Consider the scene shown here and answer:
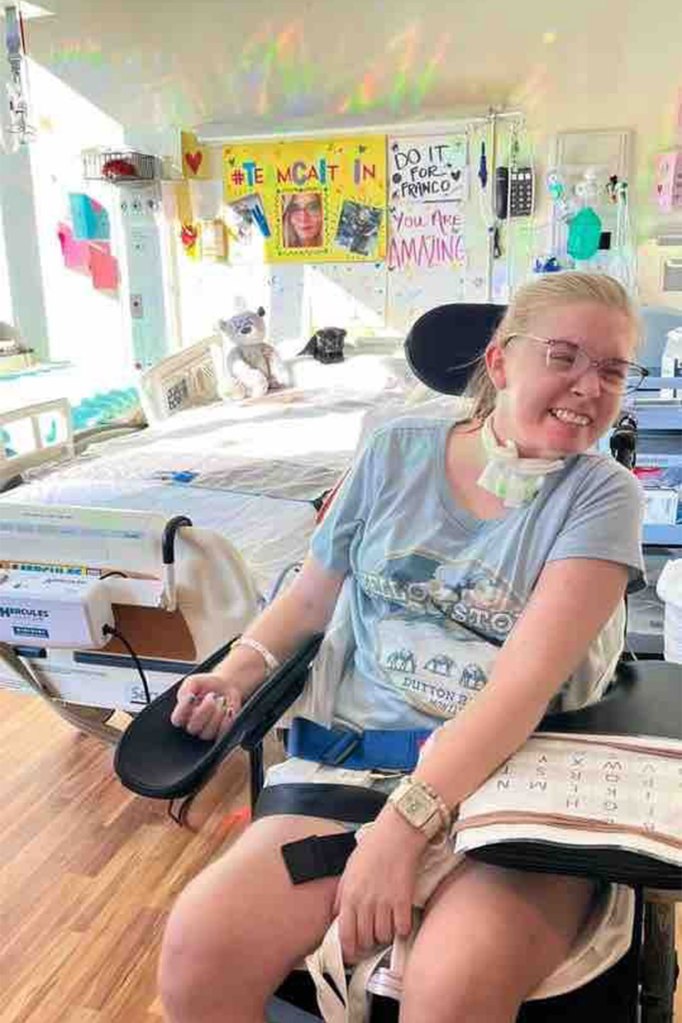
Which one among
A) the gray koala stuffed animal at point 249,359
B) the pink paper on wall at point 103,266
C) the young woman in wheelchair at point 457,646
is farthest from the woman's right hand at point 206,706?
the pink paper on wall at point 103,266

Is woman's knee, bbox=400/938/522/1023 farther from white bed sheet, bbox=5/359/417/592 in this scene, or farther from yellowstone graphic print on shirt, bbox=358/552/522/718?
white bed sheet, bbox=5/359/417/592

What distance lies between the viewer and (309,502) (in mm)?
2408

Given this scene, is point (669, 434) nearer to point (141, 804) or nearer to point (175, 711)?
point (141, 804)

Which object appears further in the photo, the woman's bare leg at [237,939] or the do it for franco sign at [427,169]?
the do it for franco sign at [427,169]

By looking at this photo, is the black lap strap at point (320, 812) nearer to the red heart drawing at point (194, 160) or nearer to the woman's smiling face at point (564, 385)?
the woman's smiling face at point (564, 385)

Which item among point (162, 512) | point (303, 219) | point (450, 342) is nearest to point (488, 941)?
point (450, 342)

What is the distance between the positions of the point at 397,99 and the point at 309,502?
2.43 meters

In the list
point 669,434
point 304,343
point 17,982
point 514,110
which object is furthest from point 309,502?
point 514,110

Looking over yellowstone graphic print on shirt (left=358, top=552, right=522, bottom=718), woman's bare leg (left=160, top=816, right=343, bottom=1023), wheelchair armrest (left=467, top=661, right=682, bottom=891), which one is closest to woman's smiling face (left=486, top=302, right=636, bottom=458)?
yellowstone graphic print on shirt (left=358, top=552, right=522, bottom=718)

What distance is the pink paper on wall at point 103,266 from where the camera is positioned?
4645mm

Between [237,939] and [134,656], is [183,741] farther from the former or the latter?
[134,656]

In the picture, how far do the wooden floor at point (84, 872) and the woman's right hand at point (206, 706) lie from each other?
70cm

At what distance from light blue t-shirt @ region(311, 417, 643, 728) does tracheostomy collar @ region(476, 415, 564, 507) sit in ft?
0.04

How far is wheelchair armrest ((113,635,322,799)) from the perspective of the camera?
3.47ft
